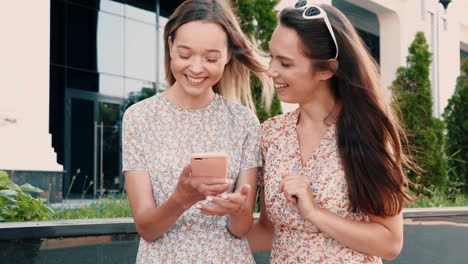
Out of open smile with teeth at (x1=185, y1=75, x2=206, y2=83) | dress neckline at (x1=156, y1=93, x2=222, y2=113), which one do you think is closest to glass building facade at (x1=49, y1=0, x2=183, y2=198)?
dress neckline at (x1=156, y1=93, x2=222, y2=113)

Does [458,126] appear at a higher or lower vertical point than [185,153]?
higher

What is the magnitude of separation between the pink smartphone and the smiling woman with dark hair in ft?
1.17

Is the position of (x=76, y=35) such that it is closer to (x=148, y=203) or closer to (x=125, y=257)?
(x=125, y=257)

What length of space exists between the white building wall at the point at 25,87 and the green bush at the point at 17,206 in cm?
401

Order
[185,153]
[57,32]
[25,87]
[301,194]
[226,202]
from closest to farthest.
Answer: [226,202] → [301,194] → [185,153] → [25,87] → [57,32]

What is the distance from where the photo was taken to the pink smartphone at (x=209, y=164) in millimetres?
1811

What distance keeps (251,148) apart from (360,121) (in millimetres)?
454

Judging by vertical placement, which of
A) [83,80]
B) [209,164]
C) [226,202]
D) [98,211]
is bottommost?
[98,211]

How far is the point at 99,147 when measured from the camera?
565 inches

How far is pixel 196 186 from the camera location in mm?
1841

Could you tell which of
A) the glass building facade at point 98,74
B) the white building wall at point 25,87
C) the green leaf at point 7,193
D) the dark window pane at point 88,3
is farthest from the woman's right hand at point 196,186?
the dark window pane at point 88,3

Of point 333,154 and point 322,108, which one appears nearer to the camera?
point 333,154

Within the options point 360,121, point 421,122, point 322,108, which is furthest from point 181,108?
point 421,122

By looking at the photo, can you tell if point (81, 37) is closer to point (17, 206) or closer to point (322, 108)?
point (17, 206)
